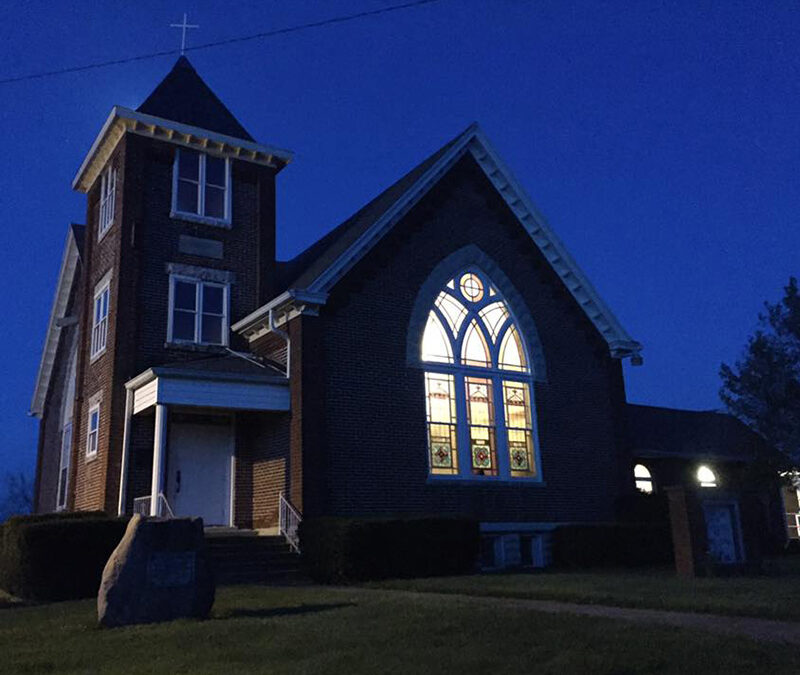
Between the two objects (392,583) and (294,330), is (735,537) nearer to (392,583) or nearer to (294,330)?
(392,583)

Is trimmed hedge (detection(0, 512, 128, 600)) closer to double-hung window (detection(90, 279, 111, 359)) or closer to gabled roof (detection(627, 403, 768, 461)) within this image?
double-hung window (detection(90, 279, 111, 359))

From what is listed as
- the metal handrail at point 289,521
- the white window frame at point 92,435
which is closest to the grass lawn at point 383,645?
the metal handrail at point 289,521

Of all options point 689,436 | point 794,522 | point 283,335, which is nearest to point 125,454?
point 283,335

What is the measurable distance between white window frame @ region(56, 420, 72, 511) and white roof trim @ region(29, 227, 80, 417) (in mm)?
3730

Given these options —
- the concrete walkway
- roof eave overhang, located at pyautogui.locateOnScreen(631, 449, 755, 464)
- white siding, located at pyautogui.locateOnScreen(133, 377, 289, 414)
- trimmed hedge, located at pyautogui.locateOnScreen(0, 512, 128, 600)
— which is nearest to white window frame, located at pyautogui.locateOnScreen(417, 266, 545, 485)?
white siding, located at pyautogui.locateOnScreen(133, 377, 289, 414)

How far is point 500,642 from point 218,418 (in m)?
13.5

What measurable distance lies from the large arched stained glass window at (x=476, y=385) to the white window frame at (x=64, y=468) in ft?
33.5

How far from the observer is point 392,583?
14.0m

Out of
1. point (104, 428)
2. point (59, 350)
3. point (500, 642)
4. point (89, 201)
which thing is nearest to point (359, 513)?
point (104, 428)

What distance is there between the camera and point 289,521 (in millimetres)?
17594

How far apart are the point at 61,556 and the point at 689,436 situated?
21.7 metres

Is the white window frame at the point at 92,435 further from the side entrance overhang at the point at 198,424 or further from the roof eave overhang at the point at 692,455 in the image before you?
the roof eave overhang at the point at 692,455

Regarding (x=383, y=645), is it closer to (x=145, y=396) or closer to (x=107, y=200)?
(x=145, y=396)

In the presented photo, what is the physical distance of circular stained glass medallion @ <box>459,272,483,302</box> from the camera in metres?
21.2
